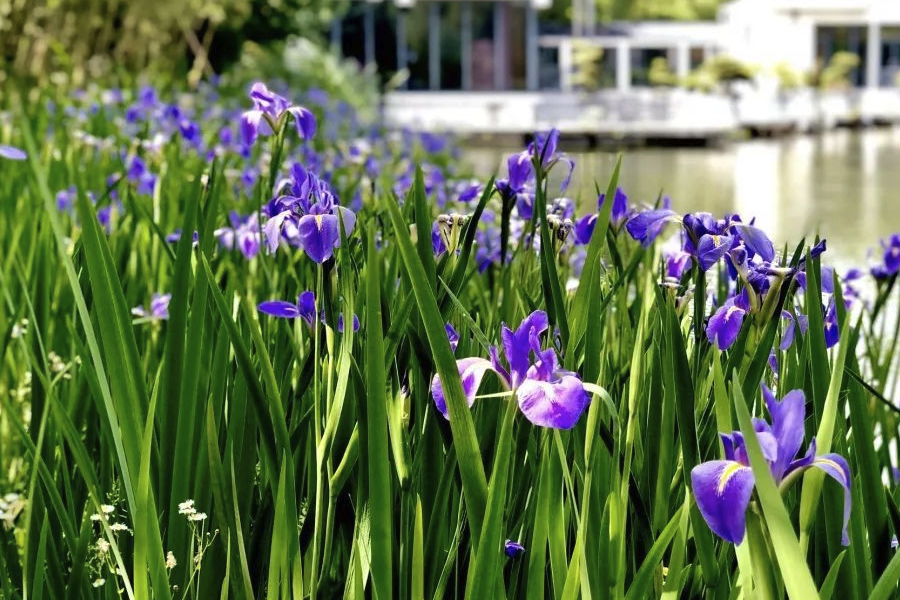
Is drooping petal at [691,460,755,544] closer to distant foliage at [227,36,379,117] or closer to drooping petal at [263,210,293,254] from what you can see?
drooping petal at [263,210,293,254]

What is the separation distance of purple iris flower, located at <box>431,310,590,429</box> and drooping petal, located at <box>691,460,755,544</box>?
14cm

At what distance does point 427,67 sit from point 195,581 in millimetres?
26616

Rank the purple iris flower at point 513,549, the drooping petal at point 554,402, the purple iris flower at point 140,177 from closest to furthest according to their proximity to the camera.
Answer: the drooping petal at point 554,402, the purple iris flower at point 513,549, the purple iris flower at point 140,177

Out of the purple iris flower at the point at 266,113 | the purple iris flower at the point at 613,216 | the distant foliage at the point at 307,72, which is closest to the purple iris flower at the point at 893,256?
the purple iris flower at the point at 613,216

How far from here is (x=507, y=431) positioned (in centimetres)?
88

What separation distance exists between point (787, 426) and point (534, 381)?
0.65ft

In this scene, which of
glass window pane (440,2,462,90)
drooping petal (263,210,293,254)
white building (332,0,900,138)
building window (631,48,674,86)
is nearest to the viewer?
drooping petal (263,210,293,254)

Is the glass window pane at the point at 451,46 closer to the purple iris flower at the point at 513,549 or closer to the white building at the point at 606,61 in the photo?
the white building at the point at 606,61

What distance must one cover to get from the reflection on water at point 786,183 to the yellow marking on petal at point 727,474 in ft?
4.55

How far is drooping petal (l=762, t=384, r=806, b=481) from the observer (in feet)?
2.52

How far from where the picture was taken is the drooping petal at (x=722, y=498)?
73 cm

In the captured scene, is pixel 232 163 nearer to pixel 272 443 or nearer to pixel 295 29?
pixel 272 443

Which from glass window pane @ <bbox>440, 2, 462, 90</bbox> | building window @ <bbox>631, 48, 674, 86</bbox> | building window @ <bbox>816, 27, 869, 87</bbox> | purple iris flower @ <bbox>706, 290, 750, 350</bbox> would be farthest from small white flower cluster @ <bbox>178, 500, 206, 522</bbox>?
building window @ <bbox>816, 27, 869, 87</bbox>

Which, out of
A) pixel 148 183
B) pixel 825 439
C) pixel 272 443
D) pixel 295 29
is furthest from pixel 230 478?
pixel 295 29
